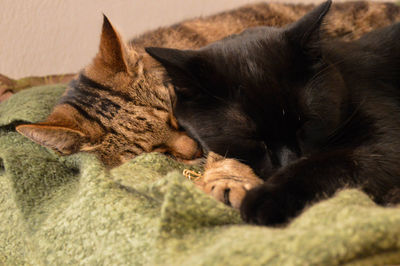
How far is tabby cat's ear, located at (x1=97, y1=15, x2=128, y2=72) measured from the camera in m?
1.26

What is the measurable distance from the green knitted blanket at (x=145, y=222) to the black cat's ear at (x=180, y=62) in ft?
0.88

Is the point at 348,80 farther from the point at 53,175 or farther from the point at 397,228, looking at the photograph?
the point at 53,175

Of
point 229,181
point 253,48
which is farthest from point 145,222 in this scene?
point 253,48

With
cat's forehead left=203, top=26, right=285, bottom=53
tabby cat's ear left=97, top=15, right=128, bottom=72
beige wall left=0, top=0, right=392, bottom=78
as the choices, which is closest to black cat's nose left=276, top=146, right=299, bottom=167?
cat's forehead left=203, top=26, right=285, bottom=53

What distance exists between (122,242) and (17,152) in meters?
0.60

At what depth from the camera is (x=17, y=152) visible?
1.16m

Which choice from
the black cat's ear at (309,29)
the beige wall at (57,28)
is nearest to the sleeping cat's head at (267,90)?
the black cat's ear at (309,29)

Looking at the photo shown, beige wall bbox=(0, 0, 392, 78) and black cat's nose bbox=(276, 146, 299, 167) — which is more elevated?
beige wall bbox=(0, 0, 392, 78)

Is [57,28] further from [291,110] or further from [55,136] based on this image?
[291,110]

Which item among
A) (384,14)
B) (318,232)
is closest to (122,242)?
(318,232)

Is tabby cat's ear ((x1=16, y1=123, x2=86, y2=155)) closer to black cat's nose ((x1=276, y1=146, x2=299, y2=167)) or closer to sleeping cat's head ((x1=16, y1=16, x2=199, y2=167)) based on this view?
sleeping cat's head ((x1=16, y1=16, x2=199, y2=167))

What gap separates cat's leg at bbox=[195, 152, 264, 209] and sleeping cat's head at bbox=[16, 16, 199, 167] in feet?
0.85

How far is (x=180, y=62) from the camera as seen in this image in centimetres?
98

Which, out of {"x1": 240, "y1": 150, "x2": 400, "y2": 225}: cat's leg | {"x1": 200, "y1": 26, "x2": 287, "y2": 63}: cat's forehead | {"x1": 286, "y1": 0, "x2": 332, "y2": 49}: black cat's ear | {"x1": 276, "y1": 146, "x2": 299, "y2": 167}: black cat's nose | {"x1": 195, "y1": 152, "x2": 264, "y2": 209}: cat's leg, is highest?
{"x1": 286, "y1": 0, "x2": 332, "y2": 49}: black cat's ear
